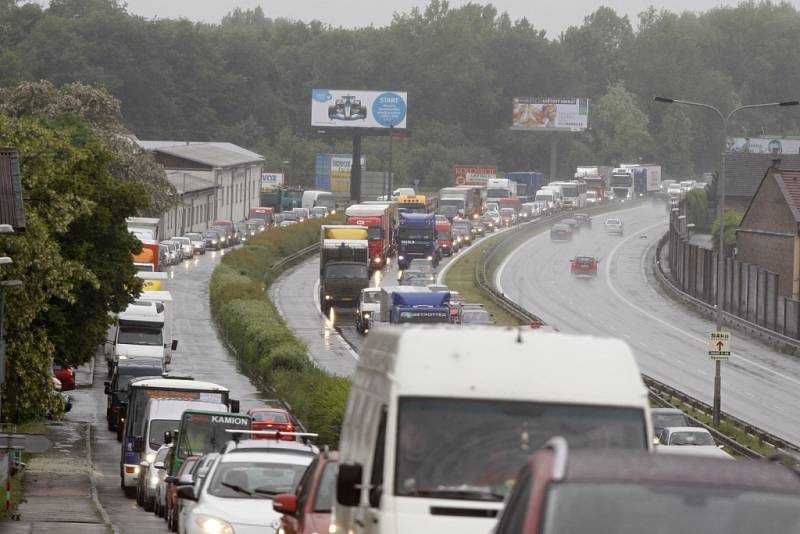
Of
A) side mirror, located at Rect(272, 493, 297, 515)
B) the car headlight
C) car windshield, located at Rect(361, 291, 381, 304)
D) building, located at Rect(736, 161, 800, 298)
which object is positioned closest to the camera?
side mirror, located at Rect(272, 493, 297, 515)

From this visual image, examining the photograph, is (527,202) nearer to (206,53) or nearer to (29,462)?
(206,53)

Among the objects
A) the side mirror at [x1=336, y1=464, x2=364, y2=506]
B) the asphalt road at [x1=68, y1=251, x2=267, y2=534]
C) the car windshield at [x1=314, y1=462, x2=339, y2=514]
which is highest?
the side mirror at [x1=336, y1=464, x2=364, y2=506]

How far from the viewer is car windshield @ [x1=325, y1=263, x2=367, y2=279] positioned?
79.6 meters

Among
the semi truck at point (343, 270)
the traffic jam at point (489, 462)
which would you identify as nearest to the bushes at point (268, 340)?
the semi truck at point (343, 270)

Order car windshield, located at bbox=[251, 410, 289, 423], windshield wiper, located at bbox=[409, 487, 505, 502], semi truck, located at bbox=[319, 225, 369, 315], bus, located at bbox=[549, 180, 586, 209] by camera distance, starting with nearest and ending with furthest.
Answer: windshield wiper, located at bbox=[409, 487, 505, 502], car windshield, located at bbox=[251, 410, 289, 423], semi truck, located at bbox=[319, 225, 369, 315], bus, located at bbox=[549, 180, 586, 209]

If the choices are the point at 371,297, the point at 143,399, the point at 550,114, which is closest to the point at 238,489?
the point at 143,399

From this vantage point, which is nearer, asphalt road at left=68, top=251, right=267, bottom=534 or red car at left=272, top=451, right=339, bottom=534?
red car at left=272, top=451, right=339, bottom=534

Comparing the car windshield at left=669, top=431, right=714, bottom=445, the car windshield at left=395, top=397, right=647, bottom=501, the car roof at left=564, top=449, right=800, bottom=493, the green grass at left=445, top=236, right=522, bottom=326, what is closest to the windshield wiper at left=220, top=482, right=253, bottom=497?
the car windshield at left=395, top=397, right=647, bottom=501

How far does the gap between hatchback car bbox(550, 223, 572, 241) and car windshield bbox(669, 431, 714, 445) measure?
84393mm

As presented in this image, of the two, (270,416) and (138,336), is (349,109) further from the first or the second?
(270,416)

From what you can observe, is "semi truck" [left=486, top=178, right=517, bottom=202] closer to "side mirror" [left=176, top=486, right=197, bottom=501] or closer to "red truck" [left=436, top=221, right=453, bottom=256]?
"red truck" [left=436, top=221, right=453, bottom=256]

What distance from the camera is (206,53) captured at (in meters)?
184

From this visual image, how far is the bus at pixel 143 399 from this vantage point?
34.7 metres

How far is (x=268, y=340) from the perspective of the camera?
61.9m
